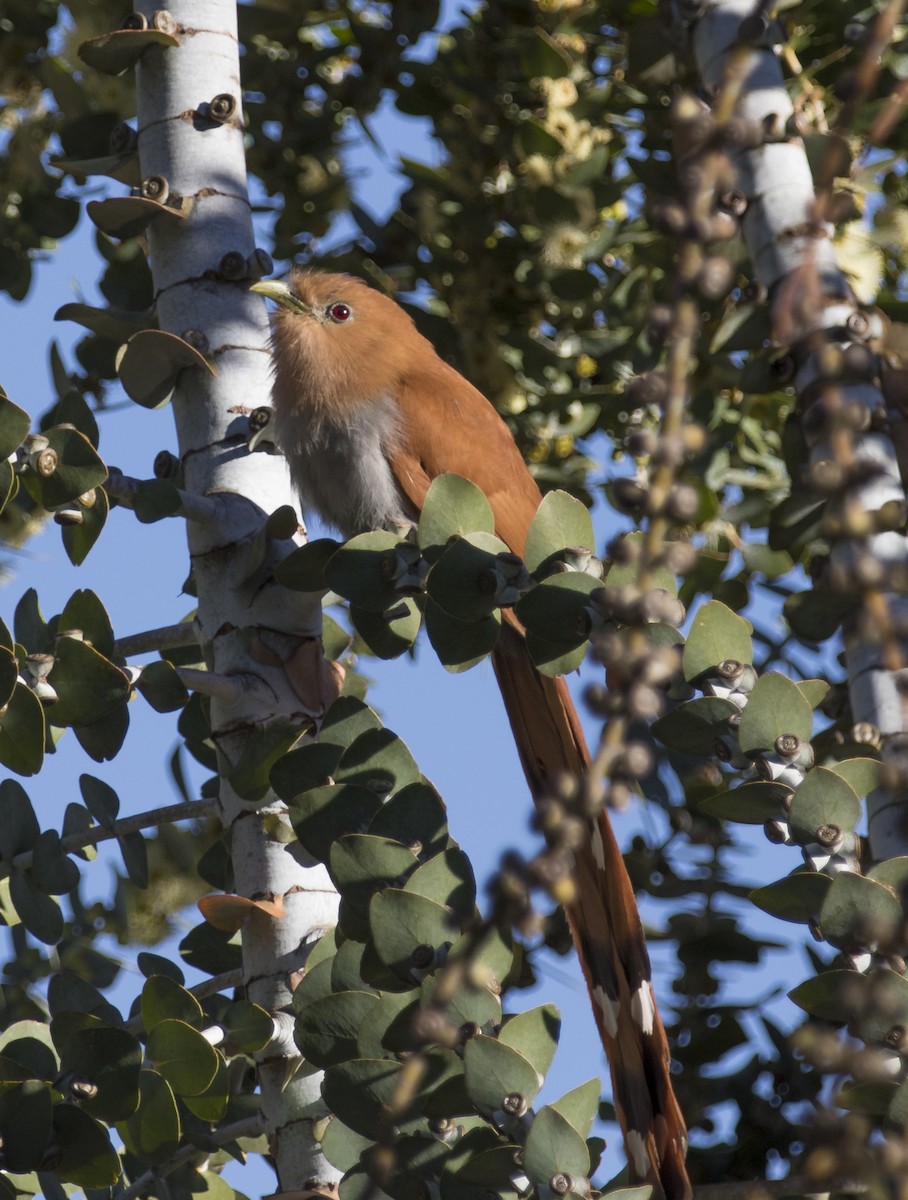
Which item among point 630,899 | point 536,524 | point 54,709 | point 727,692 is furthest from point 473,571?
point 630,899

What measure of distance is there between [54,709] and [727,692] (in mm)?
732

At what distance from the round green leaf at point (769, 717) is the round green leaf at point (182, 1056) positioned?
2.01ft

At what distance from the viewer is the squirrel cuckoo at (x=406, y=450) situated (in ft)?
7.60

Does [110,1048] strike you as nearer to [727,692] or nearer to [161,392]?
[727,692]

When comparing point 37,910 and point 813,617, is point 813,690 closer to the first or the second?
point 813,617

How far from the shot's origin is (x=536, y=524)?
5.08 feet

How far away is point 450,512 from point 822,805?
1.58 feet

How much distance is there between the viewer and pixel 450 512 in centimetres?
158

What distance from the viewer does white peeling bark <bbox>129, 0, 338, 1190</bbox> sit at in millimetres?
1855

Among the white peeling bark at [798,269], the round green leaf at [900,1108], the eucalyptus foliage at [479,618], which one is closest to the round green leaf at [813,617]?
the eucalyptus foliage at [479,618]

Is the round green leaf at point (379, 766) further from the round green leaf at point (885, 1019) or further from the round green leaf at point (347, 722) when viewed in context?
the round green leaf at point (885, 1019)

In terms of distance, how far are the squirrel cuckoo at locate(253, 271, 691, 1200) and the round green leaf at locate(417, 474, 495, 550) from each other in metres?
0.87

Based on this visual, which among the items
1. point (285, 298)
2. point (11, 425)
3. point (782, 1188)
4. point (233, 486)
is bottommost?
point (782, 1188)

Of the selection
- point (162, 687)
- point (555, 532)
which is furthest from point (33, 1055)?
point (555, 532)
